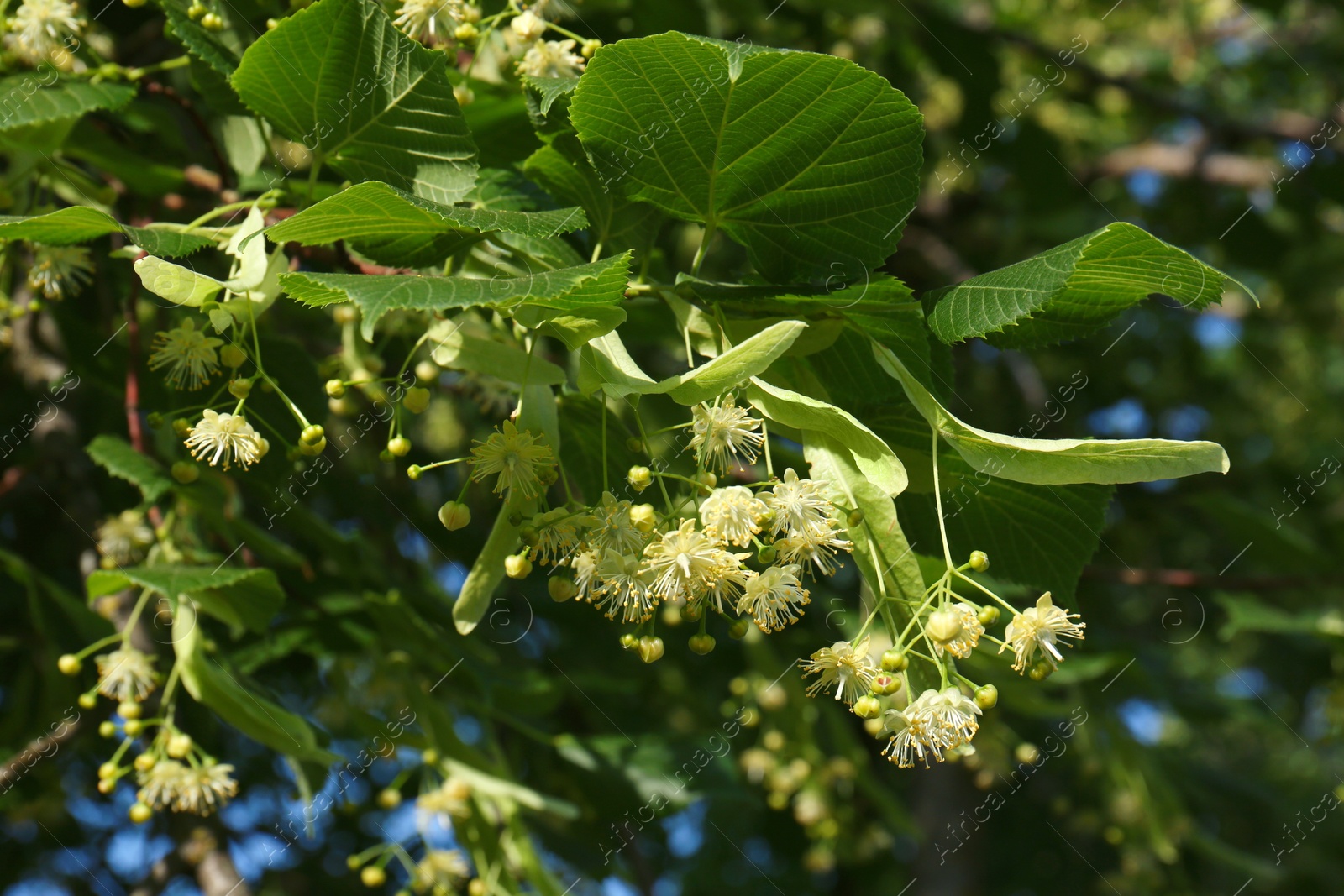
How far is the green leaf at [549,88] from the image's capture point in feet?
3.37

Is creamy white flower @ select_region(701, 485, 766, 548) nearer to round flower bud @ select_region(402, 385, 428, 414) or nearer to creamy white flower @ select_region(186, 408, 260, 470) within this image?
round flower bud @ select_region(402, 385, 428, 414)

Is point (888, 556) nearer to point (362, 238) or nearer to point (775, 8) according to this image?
point (362, 238)

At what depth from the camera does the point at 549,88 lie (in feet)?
3.49

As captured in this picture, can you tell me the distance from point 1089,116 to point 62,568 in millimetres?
5318

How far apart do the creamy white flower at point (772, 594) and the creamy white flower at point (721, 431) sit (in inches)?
4.6

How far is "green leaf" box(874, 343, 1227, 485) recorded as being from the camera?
2.88 ft

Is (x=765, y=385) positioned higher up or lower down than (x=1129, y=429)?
higher up

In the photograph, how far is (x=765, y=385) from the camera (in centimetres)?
95

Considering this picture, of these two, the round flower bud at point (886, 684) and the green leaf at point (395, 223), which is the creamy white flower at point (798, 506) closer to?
the round flower bud at point (886, 684)

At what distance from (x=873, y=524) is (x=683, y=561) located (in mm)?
187

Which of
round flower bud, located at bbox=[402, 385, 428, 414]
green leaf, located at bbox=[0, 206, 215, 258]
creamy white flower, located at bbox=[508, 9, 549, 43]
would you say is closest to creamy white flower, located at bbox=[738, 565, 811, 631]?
round flower bud, located at bbox=[402, 385, 428, 414]

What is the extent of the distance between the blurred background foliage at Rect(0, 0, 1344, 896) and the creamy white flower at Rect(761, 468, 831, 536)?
0.28m

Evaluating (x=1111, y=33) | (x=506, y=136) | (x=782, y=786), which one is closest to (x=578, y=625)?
(x=782, y=786)

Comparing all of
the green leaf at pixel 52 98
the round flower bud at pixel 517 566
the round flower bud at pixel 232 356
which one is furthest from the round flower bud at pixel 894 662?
the green leaf at pixel 52 98
